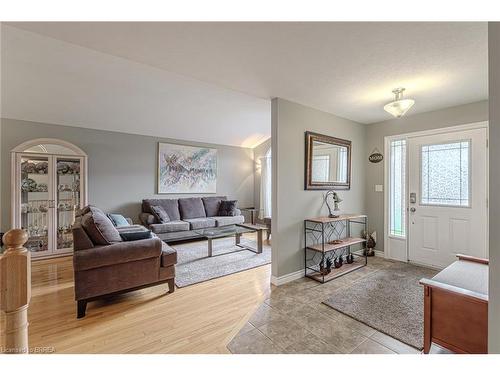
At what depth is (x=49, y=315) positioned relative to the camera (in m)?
2.05

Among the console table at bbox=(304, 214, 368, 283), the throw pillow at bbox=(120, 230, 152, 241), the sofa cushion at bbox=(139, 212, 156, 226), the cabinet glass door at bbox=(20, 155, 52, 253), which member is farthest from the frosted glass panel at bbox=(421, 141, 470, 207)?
the cabinet glass door at bbox=(20, 155, 52, 253)

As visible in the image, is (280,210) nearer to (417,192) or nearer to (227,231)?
(227,231)

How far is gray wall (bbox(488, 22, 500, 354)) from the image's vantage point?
862 mm

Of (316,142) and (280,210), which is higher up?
(316,142)

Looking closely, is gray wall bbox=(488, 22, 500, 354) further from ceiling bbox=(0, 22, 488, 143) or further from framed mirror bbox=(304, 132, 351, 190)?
framed mirror bbox=(304, 132, 351, 190)

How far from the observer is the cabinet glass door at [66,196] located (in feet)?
12.2

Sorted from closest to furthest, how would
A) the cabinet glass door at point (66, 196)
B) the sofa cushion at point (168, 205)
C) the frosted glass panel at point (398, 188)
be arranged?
the frosted glass panel at point (398, 188) → the cabinet glass door at point (66, 196) → the sofa cushion at point (168, 205)

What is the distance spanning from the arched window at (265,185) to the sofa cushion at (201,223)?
1.75m

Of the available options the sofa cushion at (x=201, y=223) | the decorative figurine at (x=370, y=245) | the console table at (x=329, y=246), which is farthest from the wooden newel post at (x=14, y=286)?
the decorative figurine at (x=370, y=245)

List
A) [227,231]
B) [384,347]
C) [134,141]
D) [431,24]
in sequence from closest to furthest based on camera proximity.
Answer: [431,24] → [384,347] → [227,231] → [134,141]

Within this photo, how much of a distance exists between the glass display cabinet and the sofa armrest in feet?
7.31

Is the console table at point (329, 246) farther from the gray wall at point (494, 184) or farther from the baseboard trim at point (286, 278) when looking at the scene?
the gray wall at point (494, 184)

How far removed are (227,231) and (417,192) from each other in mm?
3103
